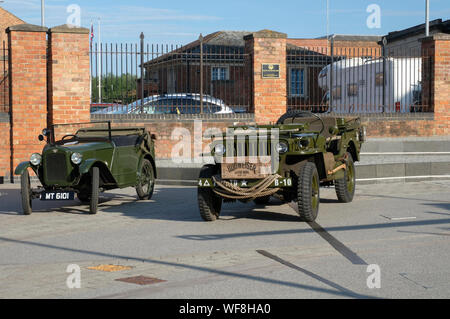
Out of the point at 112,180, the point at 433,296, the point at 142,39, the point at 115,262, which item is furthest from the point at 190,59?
the point at 433,296

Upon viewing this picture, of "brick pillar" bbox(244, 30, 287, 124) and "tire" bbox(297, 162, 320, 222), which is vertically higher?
"brick pillar" bbox(244, 30, 287, 124)

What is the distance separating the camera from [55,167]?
38.4 feet

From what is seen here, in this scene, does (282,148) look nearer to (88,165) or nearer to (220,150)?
(220,150)

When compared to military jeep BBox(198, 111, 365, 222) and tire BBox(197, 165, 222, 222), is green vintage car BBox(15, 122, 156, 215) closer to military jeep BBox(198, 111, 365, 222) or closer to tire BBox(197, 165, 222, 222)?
tire BBox(197, 165, 222, 222)

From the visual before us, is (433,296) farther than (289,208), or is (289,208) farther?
(289,208)

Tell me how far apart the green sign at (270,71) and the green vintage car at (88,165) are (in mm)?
7177

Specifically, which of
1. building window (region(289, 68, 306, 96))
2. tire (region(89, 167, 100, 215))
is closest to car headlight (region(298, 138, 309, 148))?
tire (region(89, 167, 100, 215))

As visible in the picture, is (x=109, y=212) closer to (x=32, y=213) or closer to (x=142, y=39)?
(x=32, y=213)

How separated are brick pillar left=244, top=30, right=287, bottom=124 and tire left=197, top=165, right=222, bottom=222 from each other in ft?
30.9

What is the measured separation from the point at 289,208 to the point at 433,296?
6339 millimetres

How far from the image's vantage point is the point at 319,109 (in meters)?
21.9

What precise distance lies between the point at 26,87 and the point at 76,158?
6754 millimetres

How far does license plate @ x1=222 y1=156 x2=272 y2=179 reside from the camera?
10250mm

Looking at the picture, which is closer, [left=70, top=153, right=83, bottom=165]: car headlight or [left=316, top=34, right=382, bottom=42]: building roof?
[left=70, top=153, right=83, bottom=165]: car headlight
